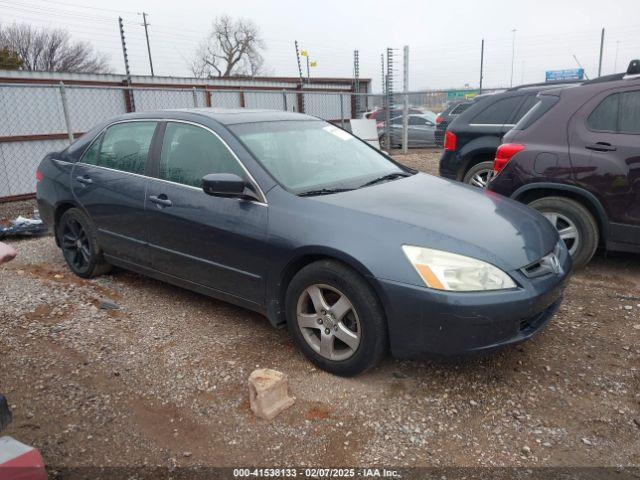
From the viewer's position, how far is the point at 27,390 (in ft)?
10.2

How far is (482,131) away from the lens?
740 cm

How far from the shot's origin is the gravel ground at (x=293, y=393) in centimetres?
258

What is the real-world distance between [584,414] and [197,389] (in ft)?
7.14

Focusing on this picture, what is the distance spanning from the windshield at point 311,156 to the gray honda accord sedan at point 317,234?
0.05 ft

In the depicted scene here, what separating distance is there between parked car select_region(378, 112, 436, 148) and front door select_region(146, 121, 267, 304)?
13145mm

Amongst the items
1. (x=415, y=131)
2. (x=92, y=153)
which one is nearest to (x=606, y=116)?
(x=92, y=153)

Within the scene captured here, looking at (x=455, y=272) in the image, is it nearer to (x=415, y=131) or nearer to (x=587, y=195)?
(x=587, y=195)

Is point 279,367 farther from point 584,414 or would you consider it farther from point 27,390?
point 584,414

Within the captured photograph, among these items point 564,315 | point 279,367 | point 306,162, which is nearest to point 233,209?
point 306,162

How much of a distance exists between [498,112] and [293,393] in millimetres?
5768

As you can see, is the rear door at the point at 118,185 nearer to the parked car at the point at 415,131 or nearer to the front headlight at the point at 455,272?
the front headlight at the point at 455,272

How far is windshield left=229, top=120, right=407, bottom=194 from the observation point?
358 centimetres

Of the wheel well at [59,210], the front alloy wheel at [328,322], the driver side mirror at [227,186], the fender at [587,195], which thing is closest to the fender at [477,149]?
the fender at [587,195]

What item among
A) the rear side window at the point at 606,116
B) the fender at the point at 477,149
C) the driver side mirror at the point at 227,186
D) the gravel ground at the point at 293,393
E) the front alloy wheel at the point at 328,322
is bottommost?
the gravel ground at the point at 293,393
